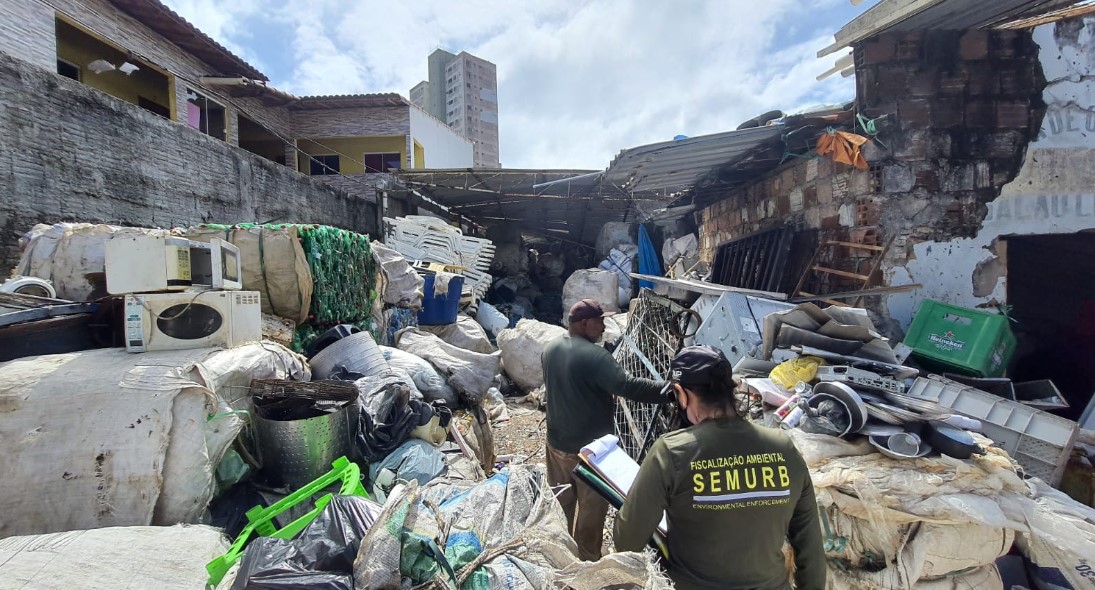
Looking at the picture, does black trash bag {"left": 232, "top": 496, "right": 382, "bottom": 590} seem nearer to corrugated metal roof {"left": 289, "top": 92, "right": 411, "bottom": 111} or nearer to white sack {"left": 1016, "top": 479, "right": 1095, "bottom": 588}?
white sack {"left": 1016, "top": 479, "right": 1095, "bottom": 588}

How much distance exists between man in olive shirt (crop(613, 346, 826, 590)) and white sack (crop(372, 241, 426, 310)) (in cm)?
474

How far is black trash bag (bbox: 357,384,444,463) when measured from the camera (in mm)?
2695

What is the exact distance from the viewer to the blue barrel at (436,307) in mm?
6074

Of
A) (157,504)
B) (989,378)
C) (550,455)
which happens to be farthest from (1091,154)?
(157,504)

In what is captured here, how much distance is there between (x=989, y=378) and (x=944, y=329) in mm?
434

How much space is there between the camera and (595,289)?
28.8 feet

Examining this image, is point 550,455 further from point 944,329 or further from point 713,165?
point 713,165

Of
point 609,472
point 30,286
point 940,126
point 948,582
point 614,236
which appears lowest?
point 948,582

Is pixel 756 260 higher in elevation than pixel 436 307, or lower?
higher

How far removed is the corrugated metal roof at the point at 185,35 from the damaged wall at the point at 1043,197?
11854mm

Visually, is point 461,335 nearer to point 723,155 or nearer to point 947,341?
point 723,155

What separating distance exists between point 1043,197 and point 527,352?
4807mm

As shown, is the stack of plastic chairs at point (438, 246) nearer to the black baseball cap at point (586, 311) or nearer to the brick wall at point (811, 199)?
the brick wall at point (811, 199)

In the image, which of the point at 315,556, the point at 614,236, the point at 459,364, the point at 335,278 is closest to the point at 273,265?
the point at 335,278
